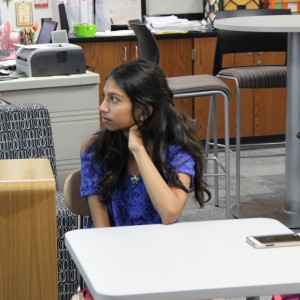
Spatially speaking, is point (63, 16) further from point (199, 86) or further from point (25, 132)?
point (25, 132)

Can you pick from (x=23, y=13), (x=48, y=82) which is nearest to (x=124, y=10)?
(x=23, y=13)

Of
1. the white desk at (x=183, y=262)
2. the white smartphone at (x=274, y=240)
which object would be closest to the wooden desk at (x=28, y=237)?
the white desk at (x=183, y=262)

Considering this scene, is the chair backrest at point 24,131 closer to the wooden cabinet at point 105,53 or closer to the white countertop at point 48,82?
the white countertop at point 48,82

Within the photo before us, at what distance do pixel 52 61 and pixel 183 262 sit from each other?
2.28 meters

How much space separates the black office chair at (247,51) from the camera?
393 centimetres

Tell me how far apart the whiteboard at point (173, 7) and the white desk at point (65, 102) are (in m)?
2.12

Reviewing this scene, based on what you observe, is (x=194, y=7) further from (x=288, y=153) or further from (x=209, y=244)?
(x=209, y=244)

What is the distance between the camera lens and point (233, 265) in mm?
1417

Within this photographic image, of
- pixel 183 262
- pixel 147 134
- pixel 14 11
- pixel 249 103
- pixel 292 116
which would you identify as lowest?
pixel 249 103

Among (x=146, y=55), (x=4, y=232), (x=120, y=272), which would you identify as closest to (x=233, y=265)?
(x=120, y=272)

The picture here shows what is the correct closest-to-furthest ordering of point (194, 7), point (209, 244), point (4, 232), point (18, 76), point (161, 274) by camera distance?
point (4, 232) → point (161, 274) → point (209, 244) → point (18, 76) → point (194, 7)

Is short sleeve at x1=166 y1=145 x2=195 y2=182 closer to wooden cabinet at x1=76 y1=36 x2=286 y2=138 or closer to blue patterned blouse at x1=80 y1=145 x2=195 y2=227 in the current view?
blue patterned blouse at x1=80 y1=145 x2=195 y2=227

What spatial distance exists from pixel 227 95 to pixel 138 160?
5.61 ft

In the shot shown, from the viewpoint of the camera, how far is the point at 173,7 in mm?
5547
